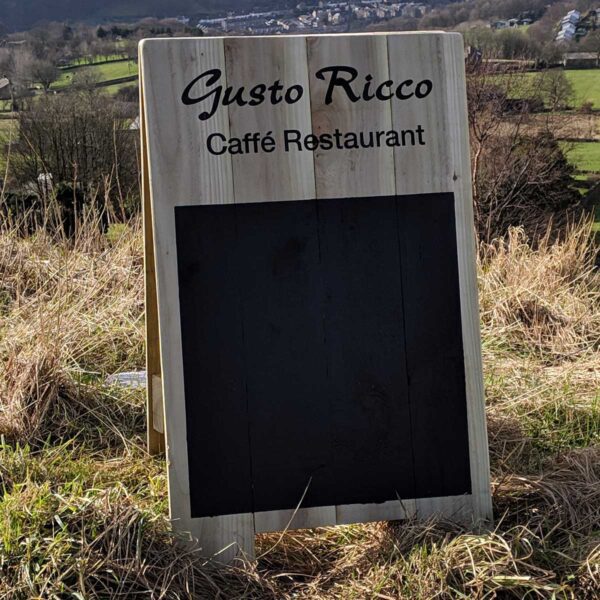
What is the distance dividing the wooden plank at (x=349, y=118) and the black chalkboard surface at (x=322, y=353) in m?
0.05

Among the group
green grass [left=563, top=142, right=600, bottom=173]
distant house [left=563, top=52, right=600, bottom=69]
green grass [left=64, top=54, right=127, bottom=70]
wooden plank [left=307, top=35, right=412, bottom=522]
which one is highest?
distant house [left=563, top=52, right=600, bottom=69]

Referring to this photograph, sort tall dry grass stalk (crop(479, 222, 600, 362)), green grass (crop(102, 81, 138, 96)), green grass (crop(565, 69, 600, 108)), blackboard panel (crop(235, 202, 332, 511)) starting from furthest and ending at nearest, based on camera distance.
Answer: green grass (crop(565, 69, 600, 108)) → green grass (crop(102, 81, 138, 96)) → tall dry grass stalk (crop(479, 222, 600, 362)) → blackboard panel (crop(235, 202, 332, 511))

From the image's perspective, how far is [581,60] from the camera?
1110 inches

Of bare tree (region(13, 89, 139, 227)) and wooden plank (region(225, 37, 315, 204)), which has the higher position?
bare tree (region(13, 89, 139, 227))

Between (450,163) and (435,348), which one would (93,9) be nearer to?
(450,163)

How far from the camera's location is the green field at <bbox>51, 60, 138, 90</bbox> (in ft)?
62.7

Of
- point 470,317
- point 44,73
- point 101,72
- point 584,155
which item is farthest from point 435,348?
point 584,155

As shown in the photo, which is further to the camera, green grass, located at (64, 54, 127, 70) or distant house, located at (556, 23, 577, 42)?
distant house, located at (556, 23, 577, 42)

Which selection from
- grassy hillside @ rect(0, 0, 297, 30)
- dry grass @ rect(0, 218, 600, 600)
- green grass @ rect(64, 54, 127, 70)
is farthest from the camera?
grassy hillside @ rect(0, 0, 297, 30)

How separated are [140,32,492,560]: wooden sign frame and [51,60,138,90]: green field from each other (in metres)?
17.1

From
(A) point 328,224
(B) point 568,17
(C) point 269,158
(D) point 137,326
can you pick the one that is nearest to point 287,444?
(A) point 328,224

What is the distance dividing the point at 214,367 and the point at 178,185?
19.8 inches

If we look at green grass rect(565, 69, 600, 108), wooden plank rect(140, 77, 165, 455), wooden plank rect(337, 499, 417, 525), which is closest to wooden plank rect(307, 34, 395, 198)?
→ wooden plank rect(140, 77, 165, 455)

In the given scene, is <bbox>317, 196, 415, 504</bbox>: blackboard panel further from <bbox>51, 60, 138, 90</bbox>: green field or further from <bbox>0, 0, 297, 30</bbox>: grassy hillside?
<bbox>0, 0, 297, 30</bbox>: grassy hillside
